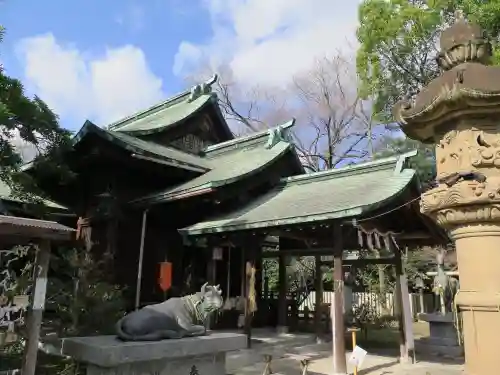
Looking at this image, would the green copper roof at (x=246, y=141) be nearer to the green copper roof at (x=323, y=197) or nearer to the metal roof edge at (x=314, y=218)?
the green copper roof at (x=323, y=197)

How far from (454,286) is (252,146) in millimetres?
8520

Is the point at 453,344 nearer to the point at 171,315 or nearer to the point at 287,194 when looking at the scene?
the point at 287,194

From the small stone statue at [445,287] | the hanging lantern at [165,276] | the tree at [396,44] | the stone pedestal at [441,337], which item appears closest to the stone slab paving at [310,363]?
the stone pedestal at [441,337]

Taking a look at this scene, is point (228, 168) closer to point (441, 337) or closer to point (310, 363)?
point (310, 363)

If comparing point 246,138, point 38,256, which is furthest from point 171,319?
point 246,138

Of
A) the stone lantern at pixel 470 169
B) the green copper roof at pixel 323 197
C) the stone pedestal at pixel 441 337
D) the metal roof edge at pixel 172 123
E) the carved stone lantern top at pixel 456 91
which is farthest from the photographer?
the metal roof edge at pixel 172 123

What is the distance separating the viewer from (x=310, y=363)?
9961 millimetres

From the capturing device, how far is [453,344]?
12547 millimetres

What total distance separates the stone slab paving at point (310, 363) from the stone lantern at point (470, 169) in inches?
177

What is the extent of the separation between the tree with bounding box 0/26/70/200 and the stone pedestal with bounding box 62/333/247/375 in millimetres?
4203

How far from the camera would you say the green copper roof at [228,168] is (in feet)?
41.2

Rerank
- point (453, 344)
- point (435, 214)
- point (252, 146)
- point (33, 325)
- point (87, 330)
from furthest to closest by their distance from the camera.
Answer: point (252, 146) → point (453, 344) → point (87, 330) → point (33, 325) → point (435, 214)

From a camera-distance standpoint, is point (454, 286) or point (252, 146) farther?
point (252, 146)

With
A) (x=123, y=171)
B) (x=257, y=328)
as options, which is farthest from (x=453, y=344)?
(x=123, y=171)
